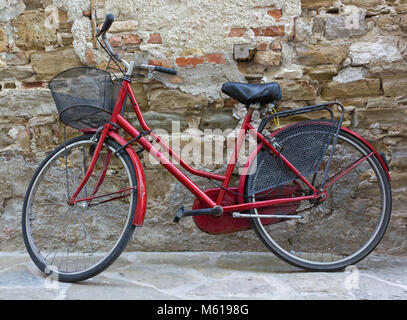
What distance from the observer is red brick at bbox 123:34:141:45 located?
107 inches

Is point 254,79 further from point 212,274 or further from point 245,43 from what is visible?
point 212,274

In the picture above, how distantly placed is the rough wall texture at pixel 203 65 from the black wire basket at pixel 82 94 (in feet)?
1.70

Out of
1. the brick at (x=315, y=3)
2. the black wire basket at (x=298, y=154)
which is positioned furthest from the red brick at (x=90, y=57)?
the brick at (x=315, y=3)

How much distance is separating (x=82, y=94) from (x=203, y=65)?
2.79 feet

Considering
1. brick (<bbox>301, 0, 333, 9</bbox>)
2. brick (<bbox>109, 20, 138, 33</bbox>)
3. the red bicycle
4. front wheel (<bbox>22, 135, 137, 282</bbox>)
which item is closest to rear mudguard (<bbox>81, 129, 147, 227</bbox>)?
the red bicycle

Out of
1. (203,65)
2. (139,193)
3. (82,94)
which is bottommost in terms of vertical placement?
(139,193)

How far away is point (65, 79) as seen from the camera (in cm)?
226

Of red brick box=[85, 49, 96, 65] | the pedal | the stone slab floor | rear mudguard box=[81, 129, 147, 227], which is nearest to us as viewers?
the stone slab floor

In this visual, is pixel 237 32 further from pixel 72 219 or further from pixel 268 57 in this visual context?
pixel 72 219

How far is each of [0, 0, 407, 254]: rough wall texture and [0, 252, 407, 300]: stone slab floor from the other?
0.22m

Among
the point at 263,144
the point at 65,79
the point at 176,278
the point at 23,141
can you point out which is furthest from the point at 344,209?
the point at 23,141

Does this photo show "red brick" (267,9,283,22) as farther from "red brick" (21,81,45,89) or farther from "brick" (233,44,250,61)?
"red brick" (21,81,45,89)

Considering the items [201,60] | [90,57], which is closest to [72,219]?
[90,57]

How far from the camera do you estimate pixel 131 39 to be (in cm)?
272
